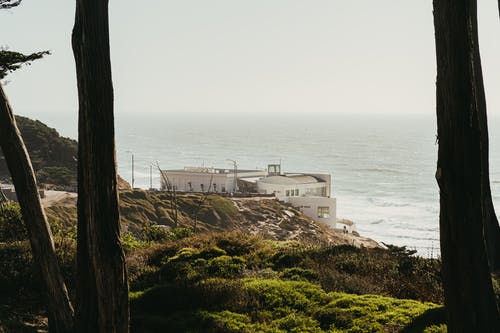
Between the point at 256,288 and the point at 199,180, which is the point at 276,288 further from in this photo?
the point at 199,180

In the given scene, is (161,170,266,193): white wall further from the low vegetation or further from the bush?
the low vegetation

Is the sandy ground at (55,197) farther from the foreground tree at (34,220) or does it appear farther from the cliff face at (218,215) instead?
the foreground tree at (34,220)

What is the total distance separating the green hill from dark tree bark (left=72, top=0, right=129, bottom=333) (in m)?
60.6

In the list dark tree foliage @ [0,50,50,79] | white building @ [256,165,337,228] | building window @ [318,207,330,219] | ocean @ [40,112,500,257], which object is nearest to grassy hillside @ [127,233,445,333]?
dark tree foliage @ [0,50,50,79]

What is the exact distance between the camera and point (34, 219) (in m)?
8.37

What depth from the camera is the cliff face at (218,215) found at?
51.2 meters

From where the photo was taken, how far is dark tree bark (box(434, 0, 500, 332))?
5.62 m

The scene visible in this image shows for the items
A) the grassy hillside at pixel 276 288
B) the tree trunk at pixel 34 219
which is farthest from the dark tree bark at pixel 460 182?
the tree trunk at pixel 34 219

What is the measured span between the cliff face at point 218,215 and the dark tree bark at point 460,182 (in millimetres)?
42499

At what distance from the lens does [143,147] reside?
142 metres

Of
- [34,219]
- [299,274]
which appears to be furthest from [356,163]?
[34,219]

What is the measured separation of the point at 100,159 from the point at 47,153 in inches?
2595

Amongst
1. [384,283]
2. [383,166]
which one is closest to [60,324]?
[384,283]

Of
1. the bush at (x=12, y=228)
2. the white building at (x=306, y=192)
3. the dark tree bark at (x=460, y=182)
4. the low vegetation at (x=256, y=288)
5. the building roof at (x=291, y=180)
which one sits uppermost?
the dark tree bark at (x=460, y=182)
